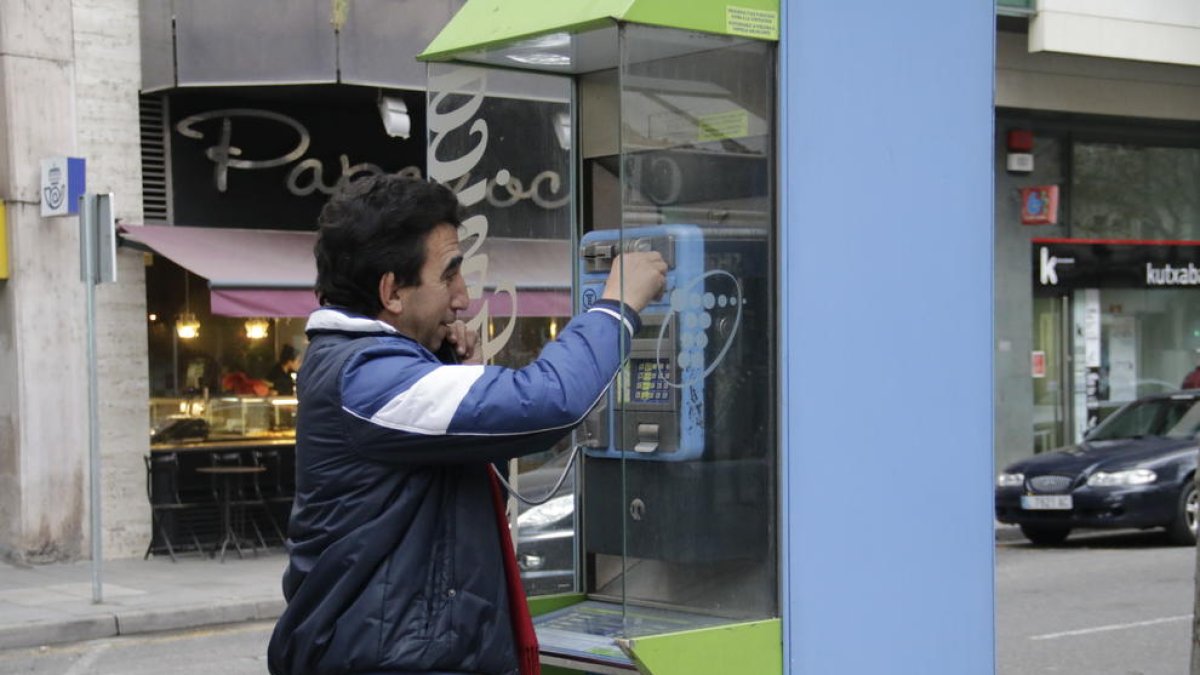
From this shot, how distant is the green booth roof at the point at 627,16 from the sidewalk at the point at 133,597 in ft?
24.1

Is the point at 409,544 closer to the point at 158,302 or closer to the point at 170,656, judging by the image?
the point at 170,656

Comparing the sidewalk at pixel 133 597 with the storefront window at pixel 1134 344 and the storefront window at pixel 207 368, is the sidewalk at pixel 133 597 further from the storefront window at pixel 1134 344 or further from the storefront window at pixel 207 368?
the storefront window at pixel 1134 344

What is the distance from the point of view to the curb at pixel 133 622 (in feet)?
34.3

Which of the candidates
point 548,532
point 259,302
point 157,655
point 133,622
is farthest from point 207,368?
point 548,532

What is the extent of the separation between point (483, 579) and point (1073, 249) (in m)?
18.1

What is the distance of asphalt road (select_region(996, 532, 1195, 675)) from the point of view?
899 centimetres

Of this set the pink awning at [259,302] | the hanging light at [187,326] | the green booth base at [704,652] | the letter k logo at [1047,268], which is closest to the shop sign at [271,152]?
the hanging light at [187,326]

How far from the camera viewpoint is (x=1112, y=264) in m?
20.2

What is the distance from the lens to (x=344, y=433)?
2957mm

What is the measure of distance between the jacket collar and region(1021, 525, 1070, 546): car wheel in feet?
41.2

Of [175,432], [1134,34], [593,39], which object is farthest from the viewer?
[1134,34]

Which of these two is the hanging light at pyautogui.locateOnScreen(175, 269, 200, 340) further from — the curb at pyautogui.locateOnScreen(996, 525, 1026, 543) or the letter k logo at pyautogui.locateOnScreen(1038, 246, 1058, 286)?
Result: the letter k logo at pyautogui.locateOnScreen(1038, 246, 1058, 286)

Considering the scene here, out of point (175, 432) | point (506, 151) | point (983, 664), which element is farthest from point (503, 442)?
point (175, 432)

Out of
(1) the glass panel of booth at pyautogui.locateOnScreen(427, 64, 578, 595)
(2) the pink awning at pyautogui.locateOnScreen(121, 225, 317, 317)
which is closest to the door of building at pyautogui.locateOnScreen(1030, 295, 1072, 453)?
(2) the pink awning at pyautogui.locateOnScreen(121, 225, 317, 317)
